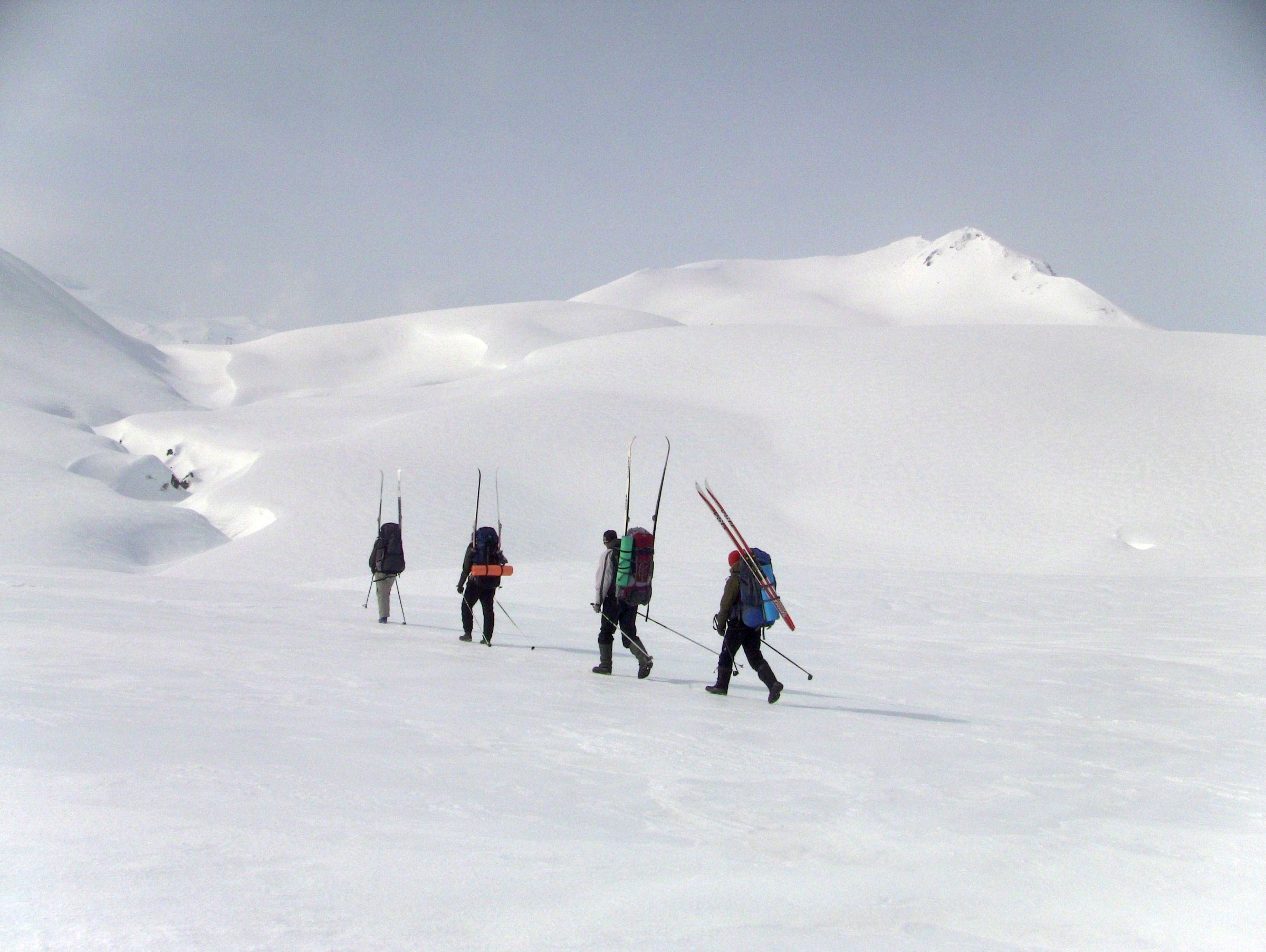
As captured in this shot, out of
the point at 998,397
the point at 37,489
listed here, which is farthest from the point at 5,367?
the point at 998,397

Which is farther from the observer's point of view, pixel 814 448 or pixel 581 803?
pixel 814 448

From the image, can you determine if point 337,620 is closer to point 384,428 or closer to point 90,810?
point 90,810

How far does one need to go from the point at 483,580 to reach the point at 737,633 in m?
3.71

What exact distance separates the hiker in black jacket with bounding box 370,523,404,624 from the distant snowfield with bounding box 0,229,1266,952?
0.47 m

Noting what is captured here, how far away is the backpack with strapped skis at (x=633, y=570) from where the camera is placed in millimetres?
9539

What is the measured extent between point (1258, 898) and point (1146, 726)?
178 inches

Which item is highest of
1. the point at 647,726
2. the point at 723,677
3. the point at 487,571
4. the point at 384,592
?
the point at 487,571

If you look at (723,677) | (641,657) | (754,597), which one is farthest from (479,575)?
(754,597)

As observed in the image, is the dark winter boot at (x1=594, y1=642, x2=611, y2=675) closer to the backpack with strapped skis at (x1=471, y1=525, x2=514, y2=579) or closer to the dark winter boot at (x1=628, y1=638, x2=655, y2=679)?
the dark winter boot at (x1=628, y1=638, x2=655, y2=679)

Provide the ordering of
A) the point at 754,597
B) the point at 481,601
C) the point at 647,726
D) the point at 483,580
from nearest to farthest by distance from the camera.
Result: the point at 647,726 < the point at 754,597 < the point at 483,580 < the point at 481,601

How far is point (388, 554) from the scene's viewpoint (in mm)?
13039

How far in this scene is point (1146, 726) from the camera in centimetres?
859

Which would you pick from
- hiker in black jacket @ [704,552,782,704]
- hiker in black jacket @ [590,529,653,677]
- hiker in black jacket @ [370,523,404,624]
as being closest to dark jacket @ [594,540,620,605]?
hiker in black jacket @ [590,529,653,677]

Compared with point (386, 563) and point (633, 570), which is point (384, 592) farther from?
point (633, 570)
